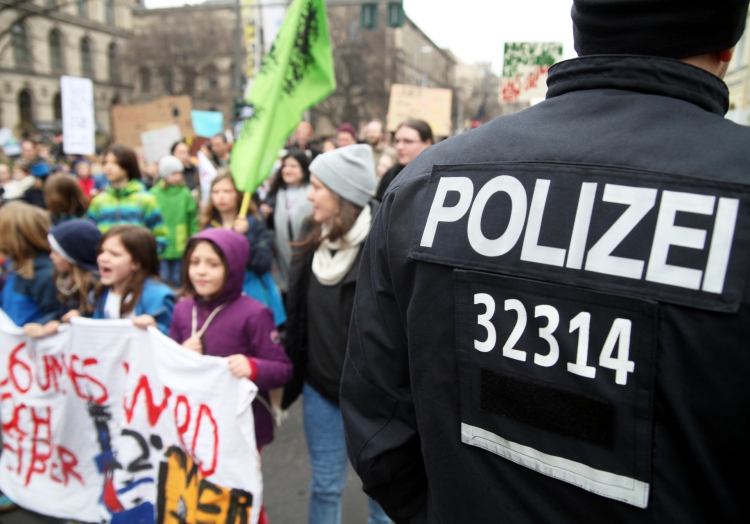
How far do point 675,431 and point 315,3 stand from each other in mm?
3574

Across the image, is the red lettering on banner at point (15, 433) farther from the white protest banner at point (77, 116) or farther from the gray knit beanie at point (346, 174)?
the white protest banner at point (77, 116)

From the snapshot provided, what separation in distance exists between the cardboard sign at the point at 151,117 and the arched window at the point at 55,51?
38.2 m

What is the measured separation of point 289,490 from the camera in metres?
3.59

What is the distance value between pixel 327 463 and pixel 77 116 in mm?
8938

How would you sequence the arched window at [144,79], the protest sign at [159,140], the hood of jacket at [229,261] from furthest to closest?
the arched window at [144,79], the protest sign at [159,140], the hood of jacket at [229,261]

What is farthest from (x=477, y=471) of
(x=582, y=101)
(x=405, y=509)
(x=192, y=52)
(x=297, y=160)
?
(x=192, y=52)

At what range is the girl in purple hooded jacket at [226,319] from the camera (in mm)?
2789

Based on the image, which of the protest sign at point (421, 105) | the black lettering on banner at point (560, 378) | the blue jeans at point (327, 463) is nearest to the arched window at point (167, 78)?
the protest sign at point (421, 105)

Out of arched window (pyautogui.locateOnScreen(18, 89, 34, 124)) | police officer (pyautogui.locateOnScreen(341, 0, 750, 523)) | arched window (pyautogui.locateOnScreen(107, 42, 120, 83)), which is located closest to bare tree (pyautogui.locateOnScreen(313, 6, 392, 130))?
arched window (pyautogui.locateOnScreen(18, 89, 34, 124))

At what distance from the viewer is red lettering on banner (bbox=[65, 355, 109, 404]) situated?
304 cm

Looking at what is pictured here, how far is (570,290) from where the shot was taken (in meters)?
1.08

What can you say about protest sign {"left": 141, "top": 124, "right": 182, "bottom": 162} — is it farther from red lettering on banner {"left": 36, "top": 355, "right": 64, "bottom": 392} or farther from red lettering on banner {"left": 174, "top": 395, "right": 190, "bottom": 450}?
red lettering on banner {"left": 174, "top": 395, "right": 190, "bottom": 450}

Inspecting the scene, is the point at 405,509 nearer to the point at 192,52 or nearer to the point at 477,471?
the point at 477,471

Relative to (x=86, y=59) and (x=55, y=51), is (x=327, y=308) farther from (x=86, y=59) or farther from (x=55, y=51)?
(x=86, y=59)
